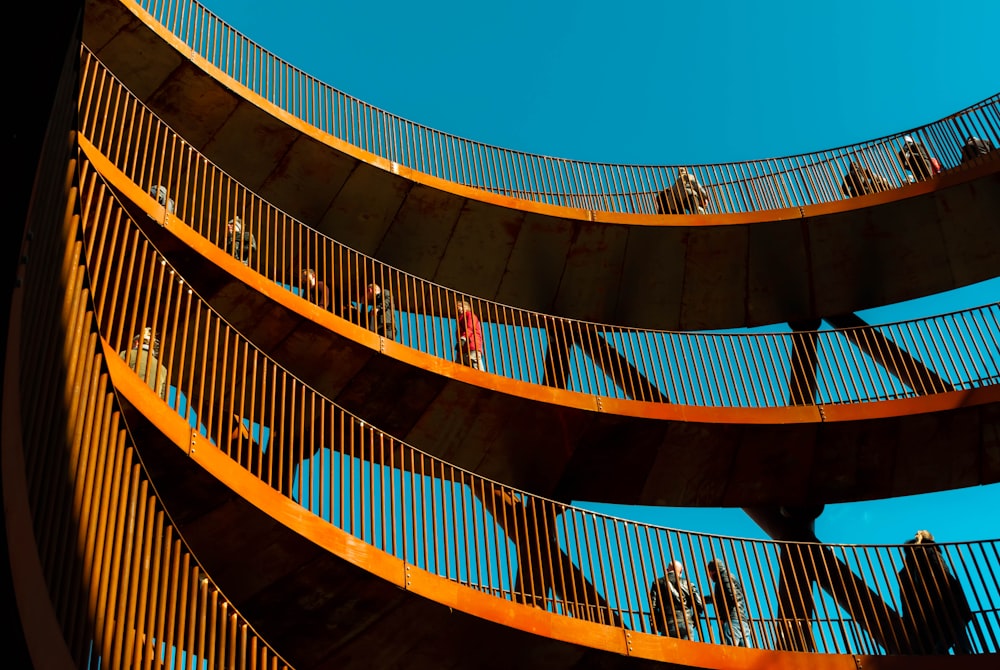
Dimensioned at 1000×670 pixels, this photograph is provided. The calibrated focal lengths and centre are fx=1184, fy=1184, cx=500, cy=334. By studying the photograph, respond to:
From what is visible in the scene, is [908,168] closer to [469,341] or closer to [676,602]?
[469,341]

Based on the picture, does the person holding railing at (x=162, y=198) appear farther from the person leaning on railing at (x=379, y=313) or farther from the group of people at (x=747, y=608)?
the group of people at (x=747, y=608)

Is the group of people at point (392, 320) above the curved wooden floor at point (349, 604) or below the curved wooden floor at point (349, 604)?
above

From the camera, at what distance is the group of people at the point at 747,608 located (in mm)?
12531

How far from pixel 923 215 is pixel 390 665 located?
1126 cm

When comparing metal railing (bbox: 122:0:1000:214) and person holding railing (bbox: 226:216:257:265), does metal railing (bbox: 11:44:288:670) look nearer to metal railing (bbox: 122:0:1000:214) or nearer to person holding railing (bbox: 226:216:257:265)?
person holding railing (bbox: 226:216:257:265)

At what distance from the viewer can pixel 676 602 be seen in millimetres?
12930

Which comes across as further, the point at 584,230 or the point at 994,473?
the point at 584,230

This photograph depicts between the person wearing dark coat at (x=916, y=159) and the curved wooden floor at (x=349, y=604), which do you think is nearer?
the curved wooden floor at (x=349, y=604)

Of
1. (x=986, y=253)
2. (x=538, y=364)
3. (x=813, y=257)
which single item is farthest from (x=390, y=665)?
(x=986, y=253)

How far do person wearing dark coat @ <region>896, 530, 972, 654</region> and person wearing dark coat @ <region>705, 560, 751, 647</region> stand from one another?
1.68 meters

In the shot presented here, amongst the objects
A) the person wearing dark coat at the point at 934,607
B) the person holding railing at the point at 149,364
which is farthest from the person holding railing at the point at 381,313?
the person wearing dark coat at the point at 934,607

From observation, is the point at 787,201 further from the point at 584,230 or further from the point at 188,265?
the point at 188,265

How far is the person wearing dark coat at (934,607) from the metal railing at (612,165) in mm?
7409

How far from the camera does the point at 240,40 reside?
703 inches
